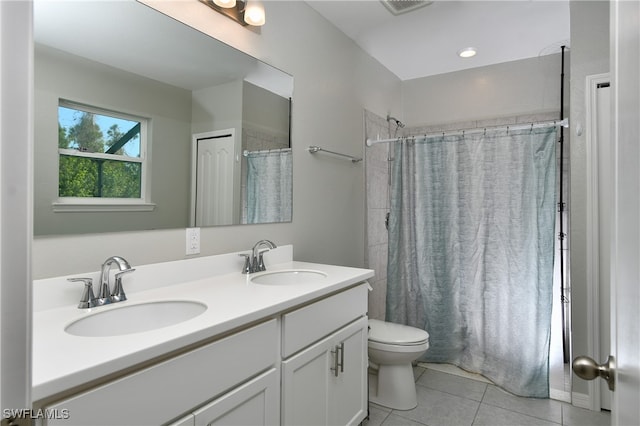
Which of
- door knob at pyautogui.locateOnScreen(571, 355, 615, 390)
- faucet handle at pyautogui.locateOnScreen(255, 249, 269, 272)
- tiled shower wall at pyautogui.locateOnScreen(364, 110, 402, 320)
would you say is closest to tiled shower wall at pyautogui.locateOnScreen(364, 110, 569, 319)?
tiled shower wall at pyautogui.locateOnScreen(364, 110, 402, 320)

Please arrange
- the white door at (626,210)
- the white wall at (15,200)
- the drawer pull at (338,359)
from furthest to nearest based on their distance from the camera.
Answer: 1. the drawer pull at (338,359)
2. the white door at (626,210)
3. the white wall at (15,200)

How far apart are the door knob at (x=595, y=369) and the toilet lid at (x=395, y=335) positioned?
61.2 inches

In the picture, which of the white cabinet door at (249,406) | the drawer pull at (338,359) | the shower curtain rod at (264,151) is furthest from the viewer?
the shower curtain rod at (264,151)

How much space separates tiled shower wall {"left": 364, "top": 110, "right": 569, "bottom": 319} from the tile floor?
837mm

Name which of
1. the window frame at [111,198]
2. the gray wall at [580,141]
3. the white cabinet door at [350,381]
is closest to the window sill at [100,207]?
the window frame at [111,198]

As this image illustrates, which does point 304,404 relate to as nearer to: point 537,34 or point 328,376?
point 328,376

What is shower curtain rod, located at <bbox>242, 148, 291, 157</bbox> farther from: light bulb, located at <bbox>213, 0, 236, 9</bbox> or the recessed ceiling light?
the recessed ceiling light

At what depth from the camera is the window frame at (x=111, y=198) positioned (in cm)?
125

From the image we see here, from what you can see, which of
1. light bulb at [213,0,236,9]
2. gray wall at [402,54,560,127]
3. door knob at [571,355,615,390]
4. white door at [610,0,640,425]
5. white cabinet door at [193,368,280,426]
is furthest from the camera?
gray wall at [402,54,560,127]

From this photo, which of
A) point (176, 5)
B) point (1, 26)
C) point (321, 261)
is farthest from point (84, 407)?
point (321, 261)

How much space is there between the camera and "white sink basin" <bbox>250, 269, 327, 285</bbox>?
73.7 inches

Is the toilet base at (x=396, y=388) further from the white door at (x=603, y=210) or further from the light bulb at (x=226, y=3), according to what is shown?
the light bulb at (x=226, y=3)

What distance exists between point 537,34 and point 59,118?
3.09m

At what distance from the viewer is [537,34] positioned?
273 cm
